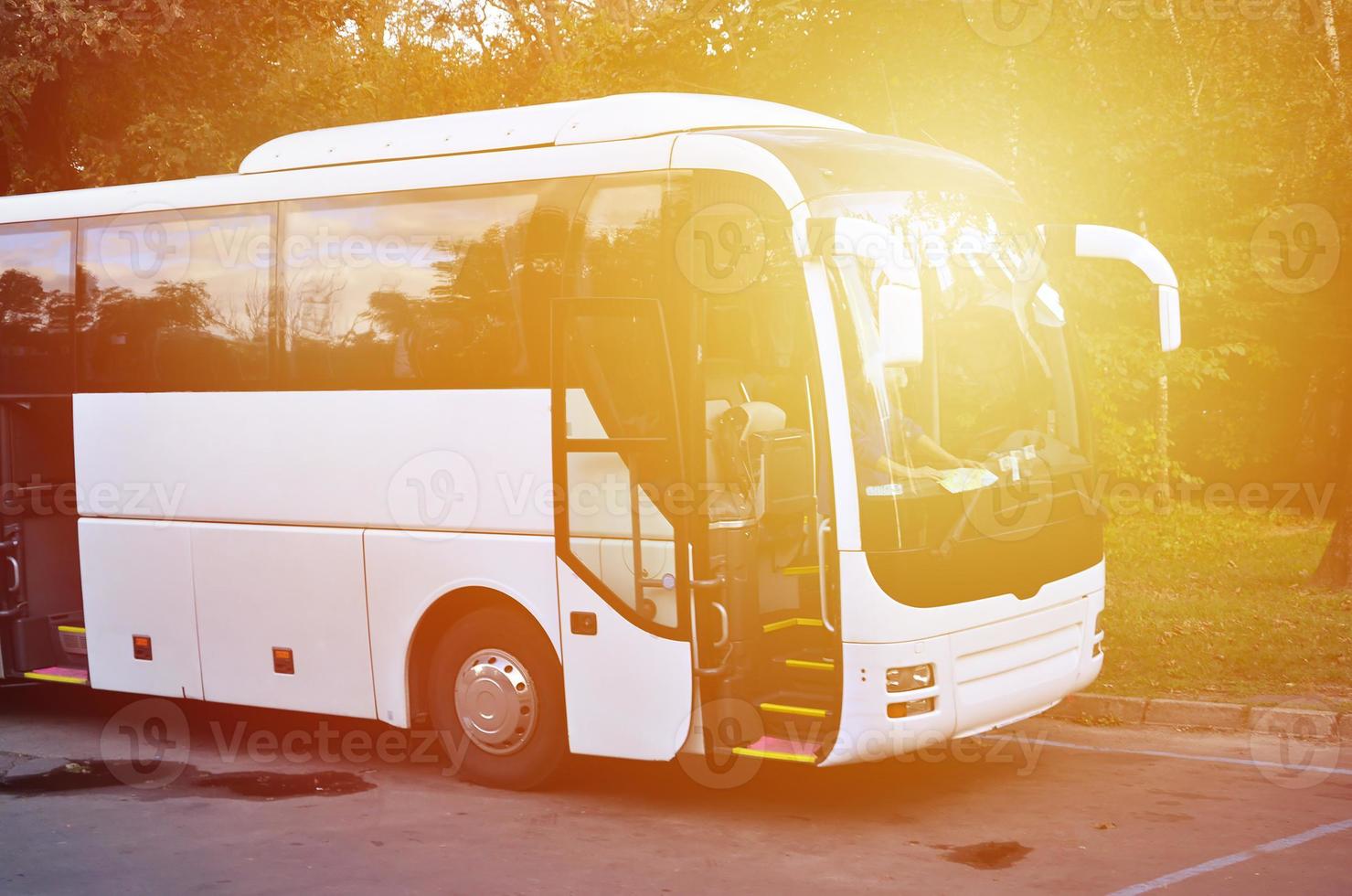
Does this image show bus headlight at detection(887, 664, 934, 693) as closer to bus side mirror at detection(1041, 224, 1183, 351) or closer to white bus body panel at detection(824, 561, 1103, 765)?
white bus body panel at detection(824, 561, 1103, 765)

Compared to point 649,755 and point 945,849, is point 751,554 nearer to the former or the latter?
point 649,755

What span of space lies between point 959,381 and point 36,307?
19.9ft

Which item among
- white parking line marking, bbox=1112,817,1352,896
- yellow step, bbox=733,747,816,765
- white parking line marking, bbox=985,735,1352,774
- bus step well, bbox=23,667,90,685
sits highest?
bus step well, bbox=23,667,90,685

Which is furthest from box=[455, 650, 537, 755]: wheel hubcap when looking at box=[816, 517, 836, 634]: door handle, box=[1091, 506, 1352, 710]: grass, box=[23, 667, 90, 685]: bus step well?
box=[1091, 506, 1352, 710]: grass

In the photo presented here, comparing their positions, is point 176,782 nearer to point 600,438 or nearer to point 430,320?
point 430,320

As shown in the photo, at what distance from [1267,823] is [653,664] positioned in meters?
2.97

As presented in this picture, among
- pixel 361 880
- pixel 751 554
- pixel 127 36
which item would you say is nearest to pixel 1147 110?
pixel 751 554

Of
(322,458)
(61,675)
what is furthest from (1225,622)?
(61,675)

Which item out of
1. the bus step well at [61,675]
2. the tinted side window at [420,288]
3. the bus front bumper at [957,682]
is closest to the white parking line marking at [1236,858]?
the bus front bumper at [957,682]

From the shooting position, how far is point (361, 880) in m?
7.04

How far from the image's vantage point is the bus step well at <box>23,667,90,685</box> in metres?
10.5

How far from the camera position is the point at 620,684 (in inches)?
323

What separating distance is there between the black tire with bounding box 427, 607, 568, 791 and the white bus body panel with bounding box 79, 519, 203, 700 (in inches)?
73.7

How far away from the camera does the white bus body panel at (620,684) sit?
26.2 feet
